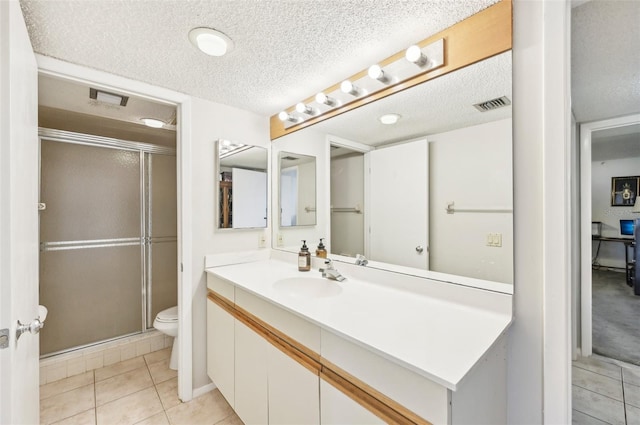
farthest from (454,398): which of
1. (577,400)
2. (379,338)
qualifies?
Answer: (577,400)

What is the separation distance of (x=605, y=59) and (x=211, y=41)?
74.1 inches

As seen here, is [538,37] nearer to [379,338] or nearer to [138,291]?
[379,338]

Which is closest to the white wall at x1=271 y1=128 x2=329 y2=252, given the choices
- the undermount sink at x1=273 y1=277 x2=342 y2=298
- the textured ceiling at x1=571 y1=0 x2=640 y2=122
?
the undermount sink at x1=273 y1=277 x2=342 y2=298

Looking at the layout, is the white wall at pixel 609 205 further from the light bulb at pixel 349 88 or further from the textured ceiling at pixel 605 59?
the light bulb at pixel 349 88

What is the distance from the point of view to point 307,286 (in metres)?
1.66

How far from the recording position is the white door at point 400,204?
1.40m

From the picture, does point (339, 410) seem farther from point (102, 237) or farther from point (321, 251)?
point (102, 237)

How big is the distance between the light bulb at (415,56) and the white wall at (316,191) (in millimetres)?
812

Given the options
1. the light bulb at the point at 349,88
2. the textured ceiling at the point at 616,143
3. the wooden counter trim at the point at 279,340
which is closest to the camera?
the wooden counter trim at the point at 279,340

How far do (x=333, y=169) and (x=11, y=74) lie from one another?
1495mm

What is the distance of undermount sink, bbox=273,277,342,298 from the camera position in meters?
1.58

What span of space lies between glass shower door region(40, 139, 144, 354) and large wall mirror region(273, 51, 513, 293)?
6.91 feet

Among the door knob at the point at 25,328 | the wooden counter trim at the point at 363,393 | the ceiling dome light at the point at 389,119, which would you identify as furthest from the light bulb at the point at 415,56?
the door knob at the point at 25,328

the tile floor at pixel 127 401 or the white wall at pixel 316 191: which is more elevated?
the white wall at pixel 316 191
